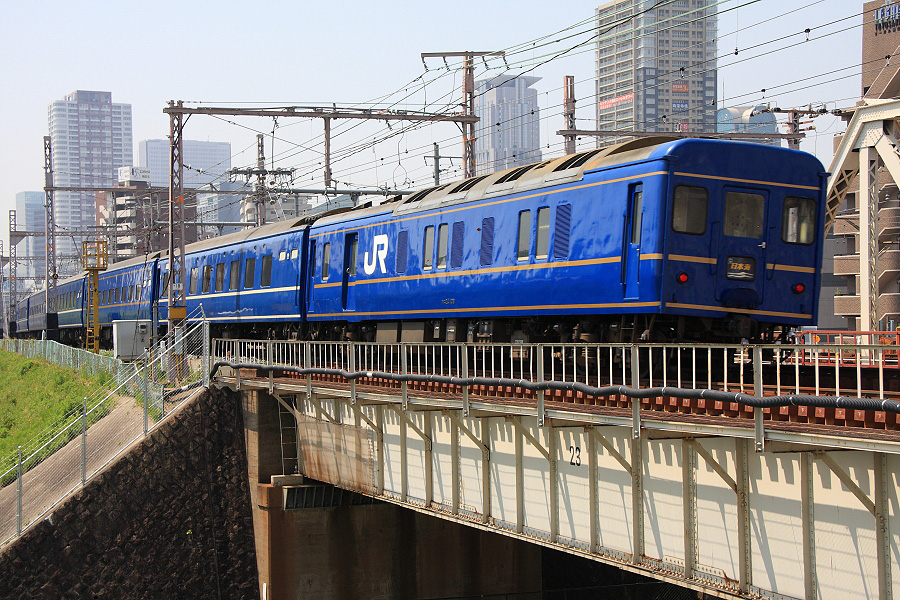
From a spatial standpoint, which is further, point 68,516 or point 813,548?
point 68,516

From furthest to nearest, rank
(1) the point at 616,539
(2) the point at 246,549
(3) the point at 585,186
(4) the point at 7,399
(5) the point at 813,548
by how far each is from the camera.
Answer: (4) the point at 7,399 < (2) the point at 246,549 < (3) the point at 585,186 < (1) the point at 616,539 < (5) the point at 813,548

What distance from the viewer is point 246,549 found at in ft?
82.2

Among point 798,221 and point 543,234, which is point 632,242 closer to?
point 543,234

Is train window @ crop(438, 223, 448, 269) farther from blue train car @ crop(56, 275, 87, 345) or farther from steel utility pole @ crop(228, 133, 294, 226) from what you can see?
blue train car @ crop(56, 275, 87, 345)

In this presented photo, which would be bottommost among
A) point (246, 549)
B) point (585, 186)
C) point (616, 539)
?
point (246, 549)

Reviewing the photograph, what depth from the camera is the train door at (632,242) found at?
15531 millimetres

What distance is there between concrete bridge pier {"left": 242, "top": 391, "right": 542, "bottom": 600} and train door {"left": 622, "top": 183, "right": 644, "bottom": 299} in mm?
10818

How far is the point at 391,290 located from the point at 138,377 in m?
9.51

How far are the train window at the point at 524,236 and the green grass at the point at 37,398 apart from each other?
1895cm

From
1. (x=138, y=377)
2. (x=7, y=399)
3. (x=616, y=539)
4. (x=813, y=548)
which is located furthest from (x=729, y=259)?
(x=7, y=399)

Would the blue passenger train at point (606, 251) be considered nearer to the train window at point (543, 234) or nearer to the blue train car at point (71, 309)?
the train window at point (543, 234)

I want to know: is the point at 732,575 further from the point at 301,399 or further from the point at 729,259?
the point at 301,399

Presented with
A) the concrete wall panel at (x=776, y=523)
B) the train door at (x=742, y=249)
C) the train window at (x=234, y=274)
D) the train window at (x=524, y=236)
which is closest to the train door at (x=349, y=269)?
the train window at (x=524, y=236)

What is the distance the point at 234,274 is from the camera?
106 feet
